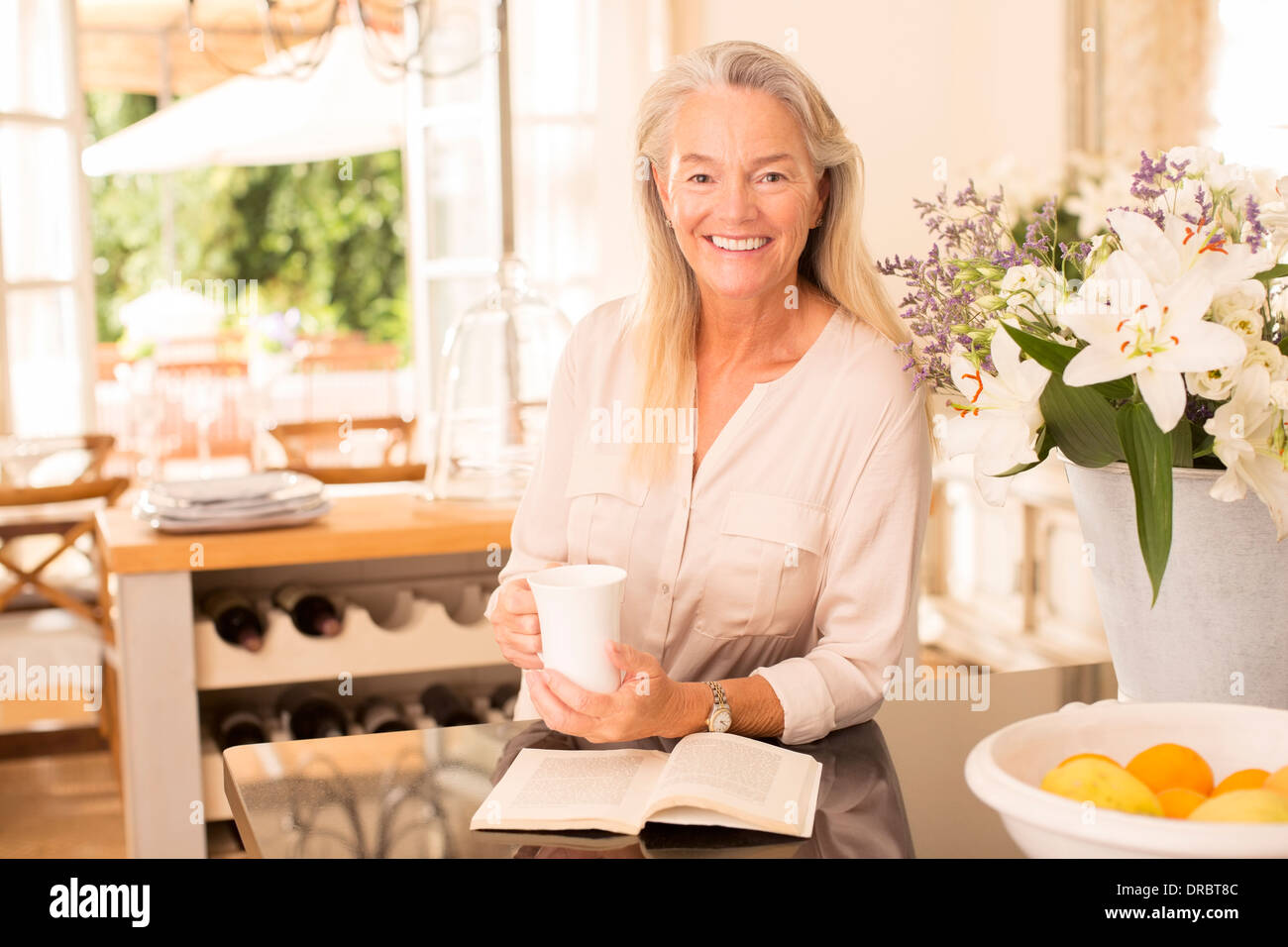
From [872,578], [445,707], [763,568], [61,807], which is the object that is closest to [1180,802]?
[872,578]

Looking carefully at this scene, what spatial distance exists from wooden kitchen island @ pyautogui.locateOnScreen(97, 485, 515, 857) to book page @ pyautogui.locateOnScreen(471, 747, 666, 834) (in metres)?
1.29

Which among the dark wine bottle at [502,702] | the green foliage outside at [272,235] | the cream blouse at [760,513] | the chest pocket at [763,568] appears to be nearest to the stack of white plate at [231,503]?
the dark wine bottle at [502,702]

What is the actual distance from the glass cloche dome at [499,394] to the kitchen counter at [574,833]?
1.34m

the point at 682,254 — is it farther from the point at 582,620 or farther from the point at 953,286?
the point at 582,620

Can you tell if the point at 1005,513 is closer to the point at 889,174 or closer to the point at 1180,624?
the point at 889,174

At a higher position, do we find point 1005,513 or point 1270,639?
point 1270,639

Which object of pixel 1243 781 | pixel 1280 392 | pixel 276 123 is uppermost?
pixel 276 123

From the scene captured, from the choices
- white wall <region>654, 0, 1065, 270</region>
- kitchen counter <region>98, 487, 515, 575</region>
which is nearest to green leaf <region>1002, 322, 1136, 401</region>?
kitchen counter <region>98, 487, 515, 575</region>

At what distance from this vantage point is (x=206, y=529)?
2348 mm

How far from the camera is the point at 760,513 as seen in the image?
1.49 metres

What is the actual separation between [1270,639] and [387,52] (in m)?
2.15

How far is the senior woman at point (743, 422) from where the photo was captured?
139 centimetres

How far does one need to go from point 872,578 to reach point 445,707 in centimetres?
147
